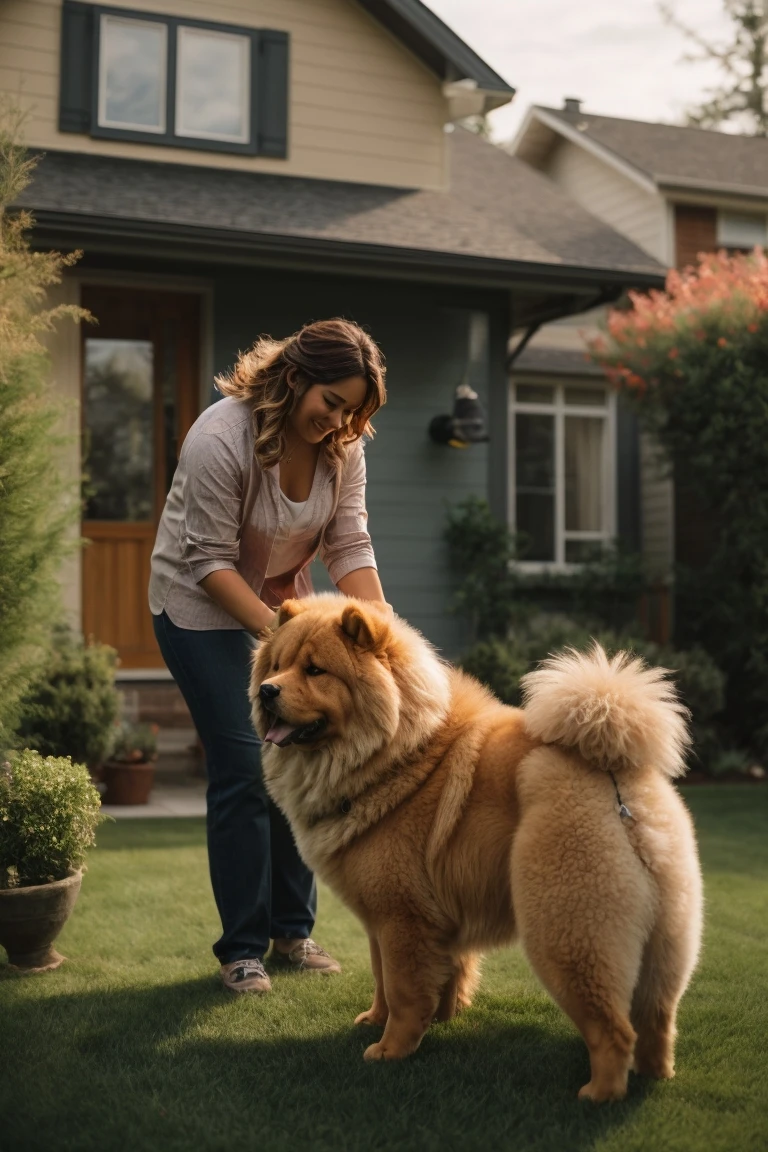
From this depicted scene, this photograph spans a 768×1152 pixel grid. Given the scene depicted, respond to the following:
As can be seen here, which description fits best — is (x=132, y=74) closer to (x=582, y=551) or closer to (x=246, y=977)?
(x=582, y=551)

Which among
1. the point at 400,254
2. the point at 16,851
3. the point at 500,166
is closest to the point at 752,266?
the point at 400,254

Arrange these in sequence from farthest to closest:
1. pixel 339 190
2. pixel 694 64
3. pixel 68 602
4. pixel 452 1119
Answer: pixel 694 64, pixel 339 190, pixel 68 602, pixel 452 1119

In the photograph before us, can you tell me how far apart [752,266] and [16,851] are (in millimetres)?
8616

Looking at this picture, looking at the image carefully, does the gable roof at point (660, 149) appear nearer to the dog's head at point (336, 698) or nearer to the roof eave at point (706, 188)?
the roof eave at point (706, 188)

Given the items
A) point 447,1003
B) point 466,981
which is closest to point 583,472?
point 466,981

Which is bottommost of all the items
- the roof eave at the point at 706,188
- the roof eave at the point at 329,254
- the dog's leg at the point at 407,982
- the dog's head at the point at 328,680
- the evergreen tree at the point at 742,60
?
the dog's leg at the point at 407,982

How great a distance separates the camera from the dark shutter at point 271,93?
10.3m

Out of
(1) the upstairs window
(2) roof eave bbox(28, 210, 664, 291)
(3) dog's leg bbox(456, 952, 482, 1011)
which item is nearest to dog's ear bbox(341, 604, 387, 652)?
(3) dog's leg bbox(456, 952, 482, 1011)

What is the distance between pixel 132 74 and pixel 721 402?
18.7 feet

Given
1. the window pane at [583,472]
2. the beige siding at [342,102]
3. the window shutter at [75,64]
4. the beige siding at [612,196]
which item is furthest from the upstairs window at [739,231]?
the window shutter at [75,64]

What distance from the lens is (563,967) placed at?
2.92 meters

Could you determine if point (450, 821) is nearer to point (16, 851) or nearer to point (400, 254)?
point (16, 851)

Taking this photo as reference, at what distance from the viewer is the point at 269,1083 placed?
3.15 meters

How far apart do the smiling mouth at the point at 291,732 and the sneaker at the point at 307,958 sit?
137 centimetres
